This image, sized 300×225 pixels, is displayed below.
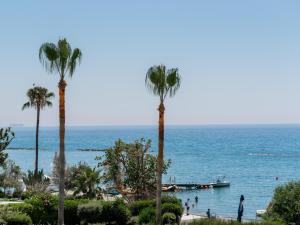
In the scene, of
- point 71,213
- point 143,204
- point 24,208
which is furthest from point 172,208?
point 24,208

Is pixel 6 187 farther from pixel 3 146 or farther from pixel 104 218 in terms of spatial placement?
pixel 3 146

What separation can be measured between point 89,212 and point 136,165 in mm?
15265

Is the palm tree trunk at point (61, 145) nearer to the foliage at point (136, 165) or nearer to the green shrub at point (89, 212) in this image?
the green shrub at point (89, 212)

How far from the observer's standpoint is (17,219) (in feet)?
91.8

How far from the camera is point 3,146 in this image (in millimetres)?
20672

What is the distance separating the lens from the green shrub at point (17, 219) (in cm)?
2723

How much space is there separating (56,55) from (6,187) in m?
39.7

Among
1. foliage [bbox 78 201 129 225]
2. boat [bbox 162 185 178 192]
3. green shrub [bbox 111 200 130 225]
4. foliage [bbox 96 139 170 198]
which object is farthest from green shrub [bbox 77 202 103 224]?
boat [bbox 162 185 178 192]

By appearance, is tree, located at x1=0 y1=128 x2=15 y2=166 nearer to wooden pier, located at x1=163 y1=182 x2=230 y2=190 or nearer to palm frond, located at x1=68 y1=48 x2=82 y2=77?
palm frond, located at x1=68 y1=48 x2=82 y2=77

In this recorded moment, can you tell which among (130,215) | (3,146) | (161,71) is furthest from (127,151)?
(3,146)

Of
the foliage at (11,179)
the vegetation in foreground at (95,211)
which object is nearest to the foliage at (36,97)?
the foliage at (11,179)

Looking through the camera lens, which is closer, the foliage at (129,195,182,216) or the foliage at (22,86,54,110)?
the foliage at (129,195,182,216)

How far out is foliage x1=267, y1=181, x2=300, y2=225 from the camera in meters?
27.8

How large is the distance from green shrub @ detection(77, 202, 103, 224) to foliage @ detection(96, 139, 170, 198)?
14.7m
